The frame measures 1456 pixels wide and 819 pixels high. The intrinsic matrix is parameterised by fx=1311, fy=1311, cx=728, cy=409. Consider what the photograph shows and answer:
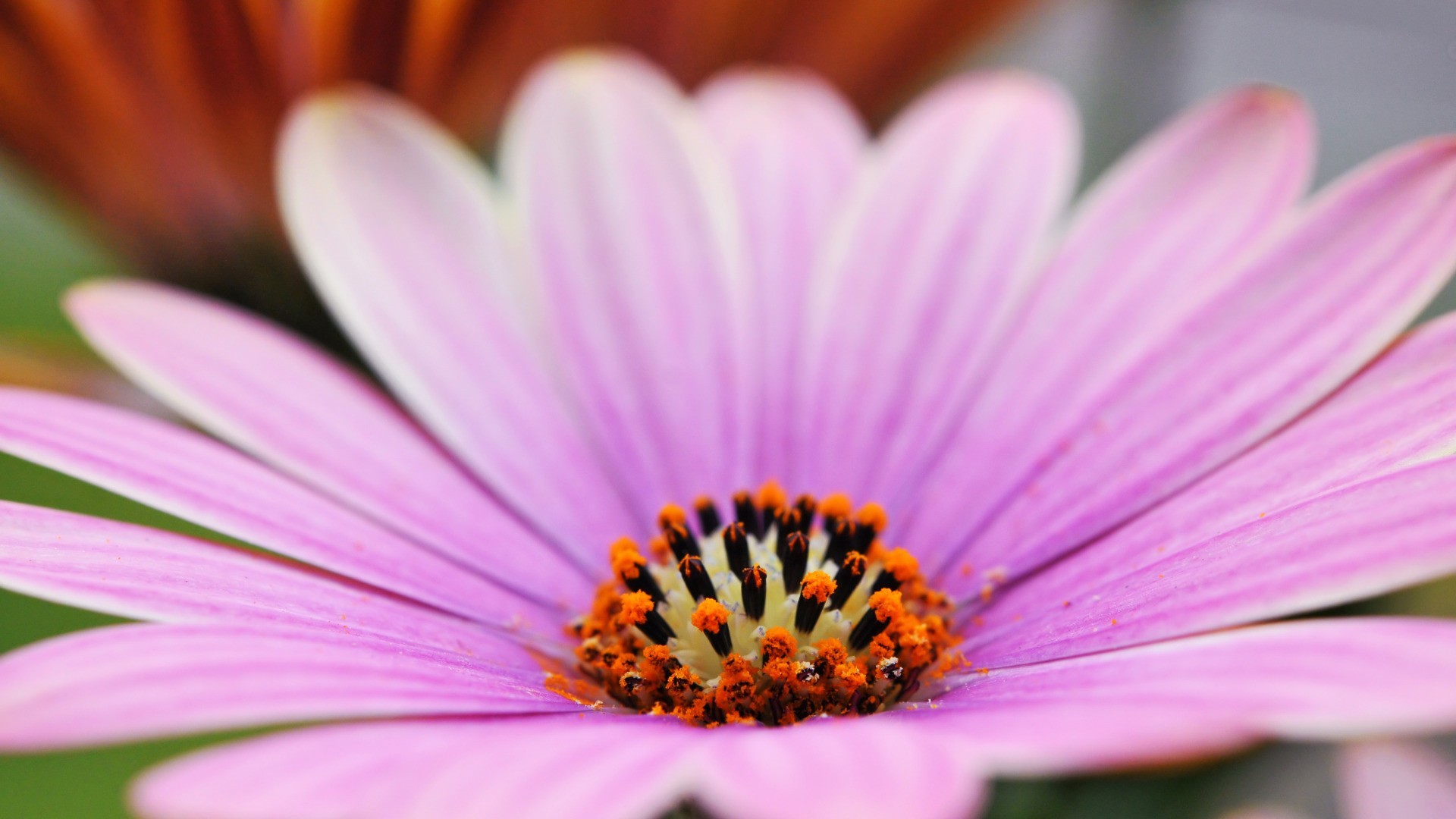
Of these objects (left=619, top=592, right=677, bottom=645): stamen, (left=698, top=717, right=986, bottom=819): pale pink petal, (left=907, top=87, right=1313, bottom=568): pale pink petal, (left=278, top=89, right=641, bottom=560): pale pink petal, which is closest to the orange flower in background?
(left=278, top=89, right=641, bottom=560): pale pink petal

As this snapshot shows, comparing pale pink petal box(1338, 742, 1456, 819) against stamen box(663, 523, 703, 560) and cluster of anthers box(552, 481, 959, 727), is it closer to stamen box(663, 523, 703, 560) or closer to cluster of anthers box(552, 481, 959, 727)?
cluster of anthers box(552, 481, 959, 727)

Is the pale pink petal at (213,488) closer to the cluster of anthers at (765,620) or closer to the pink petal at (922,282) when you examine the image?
the cluster of anthers at (765,620)

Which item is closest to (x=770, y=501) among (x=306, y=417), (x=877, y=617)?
(x=877, y=617)

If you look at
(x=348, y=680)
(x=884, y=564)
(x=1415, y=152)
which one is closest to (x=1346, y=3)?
(x=1415, y=152)

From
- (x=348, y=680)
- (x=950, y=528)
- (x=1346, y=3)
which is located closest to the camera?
(x=348, y=680)

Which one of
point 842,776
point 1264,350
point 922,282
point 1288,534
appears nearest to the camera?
point 842,776

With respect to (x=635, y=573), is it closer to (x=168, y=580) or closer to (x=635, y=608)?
(x=635, y=608)

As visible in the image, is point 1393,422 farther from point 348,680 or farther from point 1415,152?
point 348,680
